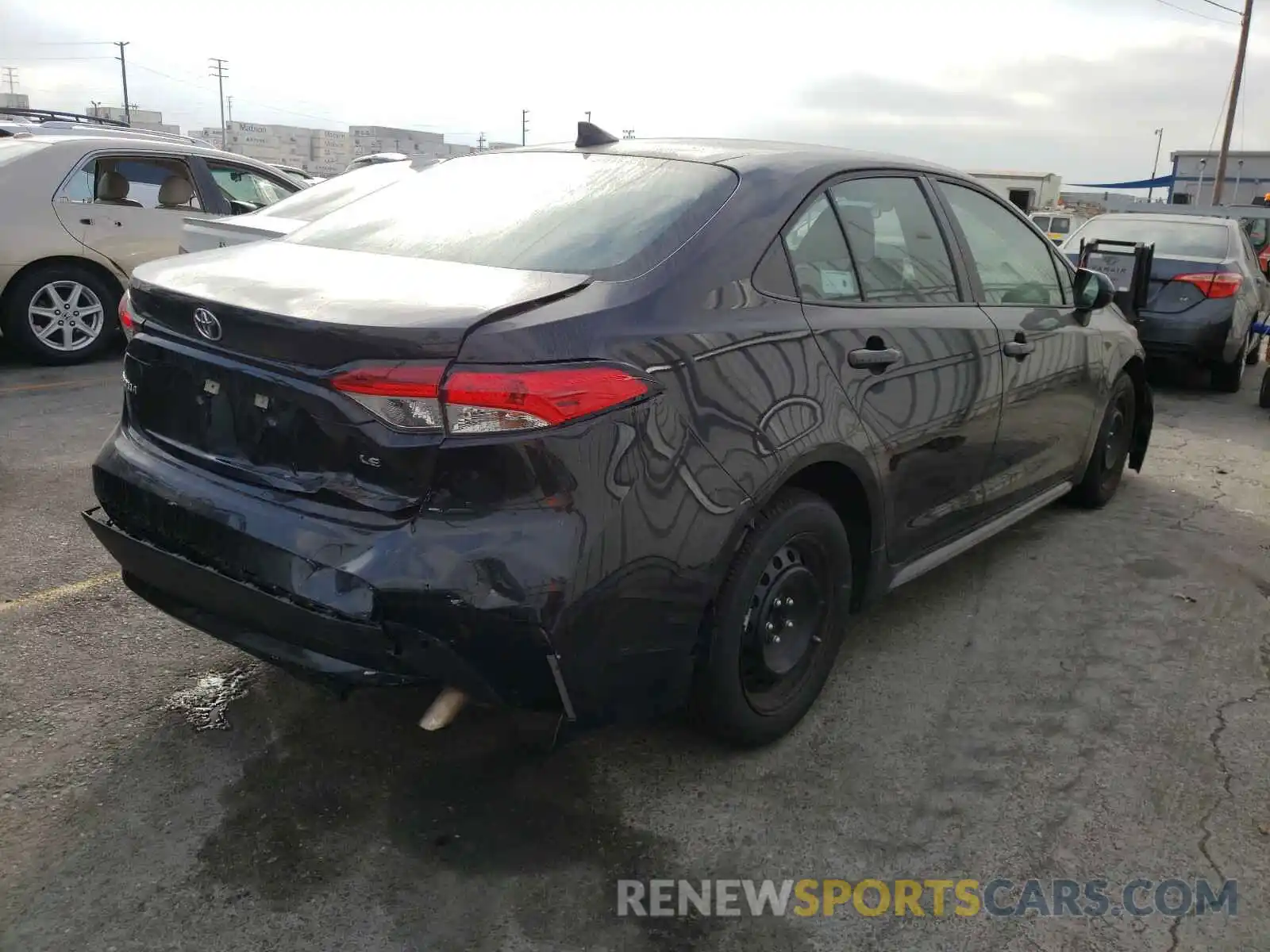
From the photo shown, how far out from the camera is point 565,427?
7.17 feet

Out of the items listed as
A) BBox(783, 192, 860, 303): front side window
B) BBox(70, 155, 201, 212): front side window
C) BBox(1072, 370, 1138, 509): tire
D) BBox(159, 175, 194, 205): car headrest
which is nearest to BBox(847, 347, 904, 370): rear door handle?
BBox(783, 192, 860, 303): front side window

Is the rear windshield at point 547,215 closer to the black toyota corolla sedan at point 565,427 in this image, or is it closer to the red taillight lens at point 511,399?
the black toyota corolla sedan at point 565,427

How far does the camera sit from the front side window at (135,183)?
765cm

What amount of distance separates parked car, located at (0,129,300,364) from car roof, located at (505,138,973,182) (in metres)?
5.30

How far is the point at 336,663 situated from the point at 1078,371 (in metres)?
3.44

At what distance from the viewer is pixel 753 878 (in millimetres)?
2453

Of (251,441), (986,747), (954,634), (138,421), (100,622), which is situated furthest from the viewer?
(954,634)

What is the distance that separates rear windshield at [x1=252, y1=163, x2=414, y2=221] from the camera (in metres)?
6.66

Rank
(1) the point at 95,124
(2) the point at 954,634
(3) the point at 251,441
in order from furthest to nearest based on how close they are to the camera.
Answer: (1) the point at 95,124 < (2) the point at 954,634 < (3) the point at 251,441

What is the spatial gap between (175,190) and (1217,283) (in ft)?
27.3

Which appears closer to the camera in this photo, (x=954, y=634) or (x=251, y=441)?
(x=251, y=441)

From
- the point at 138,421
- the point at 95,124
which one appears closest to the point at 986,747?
the point at 138,421

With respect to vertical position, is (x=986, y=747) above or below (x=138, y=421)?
below

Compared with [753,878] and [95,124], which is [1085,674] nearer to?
[753,878]
